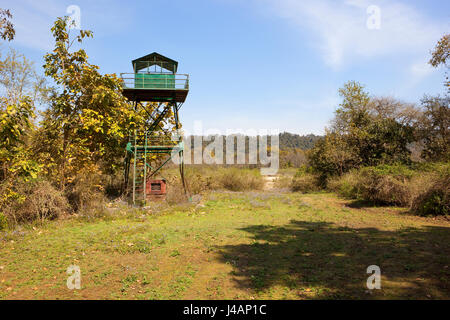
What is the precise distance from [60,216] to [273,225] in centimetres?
884

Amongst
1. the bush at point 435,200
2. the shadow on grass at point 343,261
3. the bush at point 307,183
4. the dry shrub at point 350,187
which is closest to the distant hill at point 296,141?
the bush at point 307,183

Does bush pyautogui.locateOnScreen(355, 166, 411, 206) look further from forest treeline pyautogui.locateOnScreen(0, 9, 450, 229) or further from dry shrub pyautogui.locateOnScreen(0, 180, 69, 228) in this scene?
dry shrub pyautogui.locateOnScreen(0, 180, 69, 228)

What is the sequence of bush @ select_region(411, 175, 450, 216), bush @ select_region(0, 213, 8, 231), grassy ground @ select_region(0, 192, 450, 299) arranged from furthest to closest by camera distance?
bush @ select_region(411, 175, 450, 216) → bush @ select_region(0, 213, 8, 231) → grassy ground @ select_region(0, 192, 450, 299)

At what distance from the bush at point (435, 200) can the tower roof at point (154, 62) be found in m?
14.3

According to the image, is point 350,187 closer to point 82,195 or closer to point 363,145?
point 363,145

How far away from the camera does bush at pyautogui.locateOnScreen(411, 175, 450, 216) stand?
424 inches

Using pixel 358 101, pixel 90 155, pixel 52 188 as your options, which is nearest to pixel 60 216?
pixel 52 188

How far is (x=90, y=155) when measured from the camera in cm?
1388

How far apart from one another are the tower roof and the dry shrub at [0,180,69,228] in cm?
853

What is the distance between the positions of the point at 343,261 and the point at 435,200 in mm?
7460

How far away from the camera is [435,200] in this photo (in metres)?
11.1

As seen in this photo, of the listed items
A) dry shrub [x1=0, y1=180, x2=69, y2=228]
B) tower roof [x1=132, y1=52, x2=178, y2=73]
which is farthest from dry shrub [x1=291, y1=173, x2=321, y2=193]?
dry shrub [x1=0, y1=180, x2=69, y2=228]
